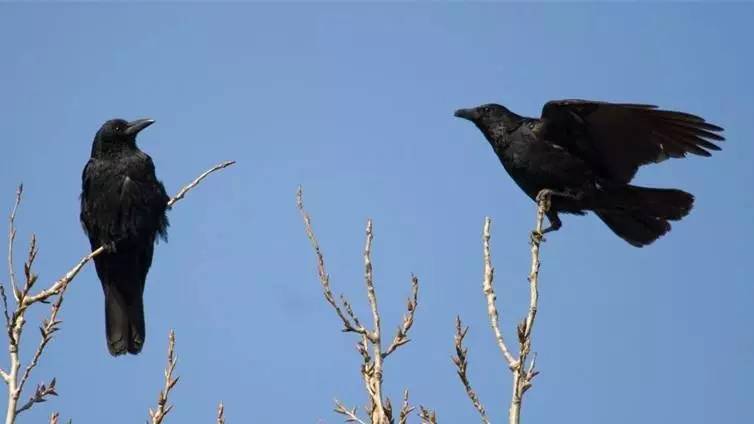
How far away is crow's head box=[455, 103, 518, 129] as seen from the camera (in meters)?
8.35

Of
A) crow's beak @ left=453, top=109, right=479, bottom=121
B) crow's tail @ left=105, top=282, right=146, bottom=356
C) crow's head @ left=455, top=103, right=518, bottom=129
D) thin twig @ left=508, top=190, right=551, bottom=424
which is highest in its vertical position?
crow's beak @ left=453, top=109, right=479, bottom=121

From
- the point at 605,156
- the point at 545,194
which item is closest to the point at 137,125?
the point at 545,194

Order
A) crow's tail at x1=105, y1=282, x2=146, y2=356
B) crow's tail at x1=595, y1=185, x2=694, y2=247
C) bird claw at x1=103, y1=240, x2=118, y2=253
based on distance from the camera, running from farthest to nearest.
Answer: bird claw at x1=103, y1=240, x2=118, y2=253 → crow's tail at x1=105, y1=282, x2=146, y2=356 → crow's tail at x1=595, y1=185, x2=694, y2=247

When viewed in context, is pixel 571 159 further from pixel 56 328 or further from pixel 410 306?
pixel 56 328

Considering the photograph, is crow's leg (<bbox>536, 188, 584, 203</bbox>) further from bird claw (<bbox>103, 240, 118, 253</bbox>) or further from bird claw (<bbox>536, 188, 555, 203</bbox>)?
bird claw (<bbox>103, 240, 118, 253</bbox>)

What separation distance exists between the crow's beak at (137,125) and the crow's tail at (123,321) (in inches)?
53.0

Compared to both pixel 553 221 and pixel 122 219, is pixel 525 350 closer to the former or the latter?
pixel 553 221

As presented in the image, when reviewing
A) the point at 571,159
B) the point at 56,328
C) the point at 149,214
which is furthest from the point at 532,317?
the point at 149,214

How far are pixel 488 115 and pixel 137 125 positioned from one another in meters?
3.09

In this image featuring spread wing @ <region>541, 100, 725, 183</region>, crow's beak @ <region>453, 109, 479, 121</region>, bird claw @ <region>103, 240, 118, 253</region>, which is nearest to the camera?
spread wing @ <region>541, 100, 725, 183</region>

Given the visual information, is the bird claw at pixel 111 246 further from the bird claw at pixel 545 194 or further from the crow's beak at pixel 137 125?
the bird claw at pixel 545 194

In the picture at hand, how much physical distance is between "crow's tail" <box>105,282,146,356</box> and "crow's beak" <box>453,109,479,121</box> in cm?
325

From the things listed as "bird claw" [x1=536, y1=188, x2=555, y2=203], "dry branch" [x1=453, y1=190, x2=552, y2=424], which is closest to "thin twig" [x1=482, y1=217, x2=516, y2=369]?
"dry branch" [x1=453, y1=190, x2=552, y2=424]

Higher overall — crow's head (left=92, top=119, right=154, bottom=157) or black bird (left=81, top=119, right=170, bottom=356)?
crow's head (left=92, top=119, right=154, bottom=157)
